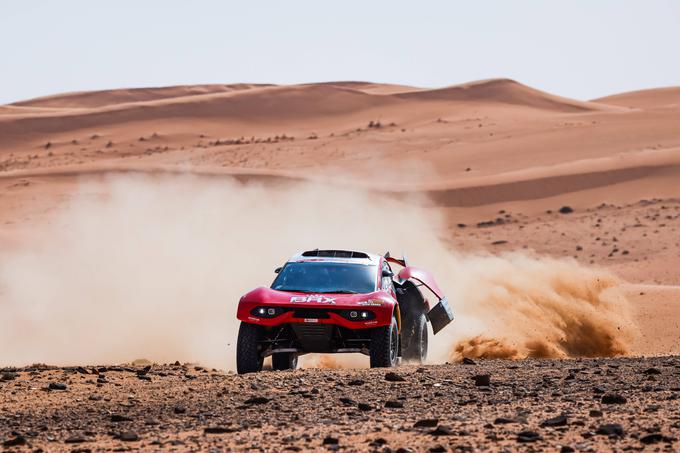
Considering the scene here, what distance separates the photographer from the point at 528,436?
32.6 ft

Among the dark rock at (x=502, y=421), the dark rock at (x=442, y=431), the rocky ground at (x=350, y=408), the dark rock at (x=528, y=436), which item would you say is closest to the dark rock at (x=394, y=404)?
the rocky ground at (x=350, y=408)

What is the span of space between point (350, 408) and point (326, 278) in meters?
4.92

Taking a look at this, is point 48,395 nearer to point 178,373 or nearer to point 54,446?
point 178,373

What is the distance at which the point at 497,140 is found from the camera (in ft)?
260

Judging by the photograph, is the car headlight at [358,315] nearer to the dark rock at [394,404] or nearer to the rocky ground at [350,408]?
the rocky ground at [350,408]

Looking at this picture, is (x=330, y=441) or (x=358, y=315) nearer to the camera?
(x=330, y=441)

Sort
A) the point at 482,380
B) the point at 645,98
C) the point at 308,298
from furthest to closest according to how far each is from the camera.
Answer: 1. the point at 645,98
2. the point at 308,298
3. the point at 482,380

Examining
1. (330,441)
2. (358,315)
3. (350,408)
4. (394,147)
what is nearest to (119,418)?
(350,408)

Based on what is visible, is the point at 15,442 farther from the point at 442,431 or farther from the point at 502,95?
the point at 502,95

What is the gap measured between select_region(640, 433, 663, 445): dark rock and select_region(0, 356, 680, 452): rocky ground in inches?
0.5

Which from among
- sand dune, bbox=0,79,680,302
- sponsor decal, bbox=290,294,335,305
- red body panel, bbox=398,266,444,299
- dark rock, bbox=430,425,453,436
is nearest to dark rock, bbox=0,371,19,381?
sponsor decal, bbox=290,294,335,305

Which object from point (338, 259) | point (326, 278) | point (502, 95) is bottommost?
point (326, 278)

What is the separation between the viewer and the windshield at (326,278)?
54.3 feet

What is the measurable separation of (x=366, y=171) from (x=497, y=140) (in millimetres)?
12999
